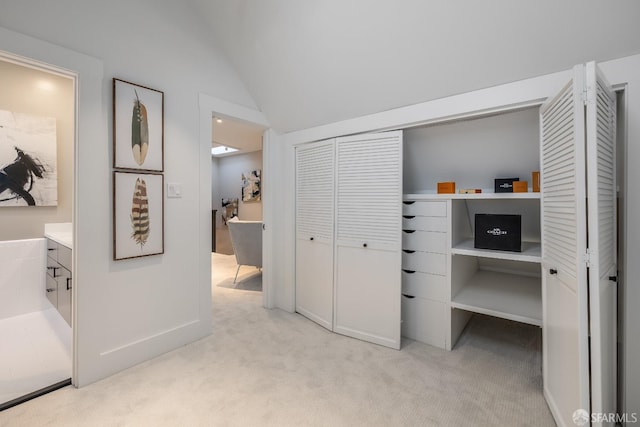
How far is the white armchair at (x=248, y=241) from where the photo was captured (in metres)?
3.86

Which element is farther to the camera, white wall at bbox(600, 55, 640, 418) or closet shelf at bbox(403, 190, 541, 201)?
closet shelf at bbox(403, 190, 541, 201)

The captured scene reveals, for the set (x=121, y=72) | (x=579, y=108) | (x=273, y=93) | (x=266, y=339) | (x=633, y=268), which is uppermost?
(x=273, y=93)

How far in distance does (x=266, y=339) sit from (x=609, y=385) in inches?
82.6

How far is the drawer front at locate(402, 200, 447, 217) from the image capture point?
2.21 m

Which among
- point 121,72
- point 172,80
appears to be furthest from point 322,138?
point 121,72

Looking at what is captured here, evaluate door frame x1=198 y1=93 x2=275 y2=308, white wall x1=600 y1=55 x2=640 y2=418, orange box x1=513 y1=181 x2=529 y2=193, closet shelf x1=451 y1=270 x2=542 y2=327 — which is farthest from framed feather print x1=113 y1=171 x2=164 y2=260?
white wall x1=600 y1=55 x2=640 y2=418

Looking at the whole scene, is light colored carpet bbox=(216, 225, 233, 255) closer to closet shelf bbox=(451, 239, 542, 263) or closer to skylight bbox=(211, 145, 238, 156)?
skylight bbox=(211, 145, 238, 156)

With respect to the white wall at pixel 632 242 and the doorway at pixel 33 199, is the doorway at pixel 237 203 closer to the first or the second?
the doorway at pixel 33 199

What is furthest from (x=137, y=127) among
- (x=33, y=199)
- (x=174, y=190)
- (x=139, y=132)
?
(x=33, y=199)

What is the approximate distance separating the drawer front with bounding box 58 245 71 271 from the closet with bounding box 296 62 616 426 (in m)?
1.83

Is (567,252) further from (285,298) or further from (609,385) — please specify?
(285,298)

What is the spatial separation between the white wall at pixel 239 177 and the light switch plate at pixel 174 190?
11.6ft

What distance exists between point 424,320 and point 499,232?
0.90 metres

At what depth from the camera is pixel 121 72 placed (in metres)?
1.92
